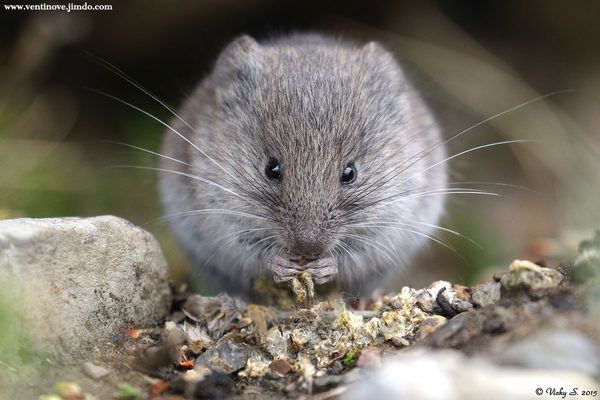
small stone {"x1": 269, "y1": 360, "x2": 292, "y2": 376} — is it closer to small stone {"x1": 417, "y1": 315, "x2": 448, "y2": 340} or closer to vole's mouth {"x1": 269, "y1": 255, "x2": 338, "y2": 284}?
small stone {"x1": 417, "y1": 315, "x2": 448, "y2": 340}

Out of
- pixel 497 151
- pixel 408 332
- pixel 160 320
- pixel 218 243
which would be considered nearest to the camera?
pixel 408 332

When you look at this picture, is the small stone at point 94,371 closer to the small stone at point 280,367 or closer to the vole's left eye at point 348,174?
the small stone at point 280,367

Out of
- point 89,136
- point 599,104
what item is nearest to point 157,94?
point 89,136

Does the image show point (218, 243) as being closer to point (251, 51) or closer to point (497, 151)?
point (251, 51)

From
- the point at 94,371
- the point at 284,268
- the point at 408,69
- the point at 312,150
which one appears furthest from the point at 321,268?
the point at 408,69

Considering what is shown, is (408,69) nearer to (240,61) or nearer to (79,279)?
(240,61)

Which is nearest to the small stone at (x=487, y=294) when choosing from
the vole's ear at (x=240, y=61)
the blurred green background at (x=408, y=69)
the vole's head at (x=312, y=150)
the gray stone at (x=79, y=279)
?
the vole's head at (x=312, y=150)

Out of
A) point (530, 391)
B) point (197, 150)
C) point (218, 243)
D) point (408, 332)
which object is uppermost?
point (197, 150)
